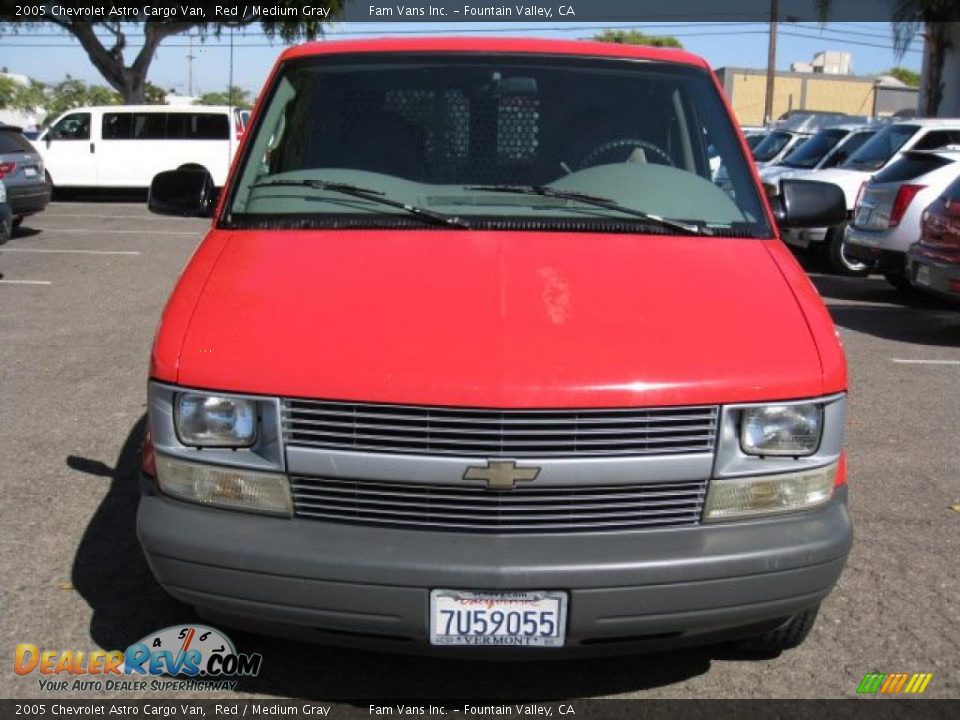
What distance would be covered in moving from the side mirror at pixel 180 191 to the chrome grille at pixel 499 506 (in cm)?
215

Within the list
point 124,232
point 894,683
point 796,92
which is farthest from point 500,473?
point 796,92

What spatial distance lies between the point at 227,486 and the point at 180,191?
6.92ft

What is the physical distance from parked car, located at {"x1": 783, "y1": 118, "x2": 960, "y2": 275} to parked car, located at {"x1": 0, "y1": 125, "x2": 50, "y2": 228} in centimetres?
1012

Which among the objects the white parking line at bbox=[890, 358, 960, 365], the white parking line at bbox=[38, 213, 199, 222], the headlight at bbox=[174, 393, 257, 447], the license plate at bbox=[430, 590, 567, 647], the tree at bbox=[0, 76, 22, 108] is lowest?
the white parking line at bbox=[38, 213, 199, 222]

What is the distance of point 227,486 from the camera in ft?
9.85

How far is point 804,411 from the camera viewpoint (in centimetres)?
302

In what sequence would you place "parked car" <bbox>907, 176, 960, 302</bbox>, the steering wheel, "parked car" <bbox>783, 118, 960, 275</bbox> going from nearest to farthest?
the steering wheel → "parked car" <bbox>907, 176, 960, 302</bbox> → "parked car" <bbox>783, 118, 960, 275</bbox>

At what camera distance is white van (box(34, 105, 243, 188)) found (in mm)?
22078

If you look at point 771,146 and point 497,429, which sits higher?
point 771,146

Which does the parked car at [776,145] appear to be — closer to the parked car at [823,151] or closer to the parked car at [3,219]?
the parked car at [823,151]

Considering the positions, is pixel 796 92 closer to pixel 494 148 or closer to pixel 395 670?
pixel 494 148

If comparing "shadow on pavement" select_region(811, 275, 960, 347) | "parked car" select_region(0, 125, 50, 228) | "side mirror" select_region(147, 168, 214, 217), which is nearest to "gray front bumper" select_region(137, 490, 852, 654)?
"side mirror" select_region(147, 168, 214, 217)

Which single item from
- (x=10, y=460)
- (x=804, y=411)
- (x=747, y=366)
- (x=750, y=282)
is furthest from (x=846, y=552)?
(x=10, y=460)

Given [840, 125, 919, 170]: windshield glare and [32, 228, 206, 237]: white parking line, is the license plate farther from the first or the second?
[32, 228, 206, 237]: white parking line
